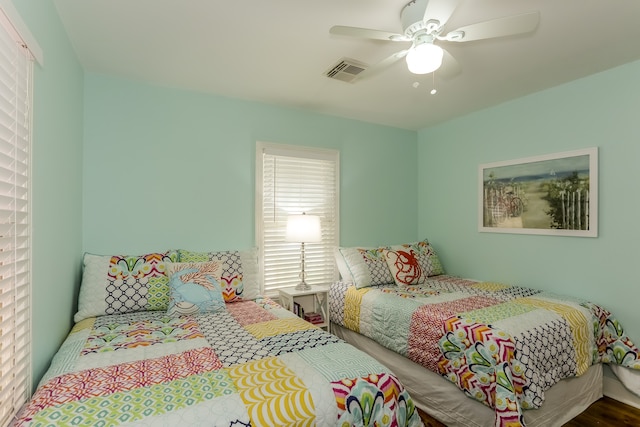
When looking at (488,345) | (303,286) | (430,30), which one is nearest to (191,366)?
(488,345)

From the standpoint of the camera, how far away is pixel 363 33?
64.7 inches

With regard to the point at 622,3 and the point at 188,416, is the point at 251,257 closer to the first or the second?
the point at 188,416

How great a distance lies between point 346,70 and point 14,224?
2.05 m

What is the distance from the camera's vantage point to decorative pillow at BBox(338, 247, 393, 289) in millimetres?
3115

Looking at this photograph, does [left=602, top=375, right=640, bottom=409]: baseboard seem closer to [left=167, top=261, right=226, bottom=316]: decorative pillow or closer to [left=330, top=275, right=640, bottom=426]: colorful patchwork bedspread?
[left=330, top=275, right=640, bottom=426]: colorful patchwork bedspread

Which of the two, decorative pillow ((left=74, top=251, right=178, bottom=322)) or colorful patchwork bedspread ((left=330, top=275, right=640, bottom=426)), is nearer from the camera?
colorful patchwork bedspread ((left=330, top=275, right=640, bottom=426))

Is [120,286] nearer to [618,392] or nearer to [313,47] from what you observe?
[313,47]

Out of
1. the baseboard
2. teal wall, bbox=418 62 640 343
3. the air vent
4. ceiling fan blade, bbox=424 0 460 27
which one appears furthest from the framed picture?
ceiling fan blade, bbox=424 0 460 27

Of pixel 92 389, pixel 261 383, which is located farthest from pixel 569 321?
pixel 92 389

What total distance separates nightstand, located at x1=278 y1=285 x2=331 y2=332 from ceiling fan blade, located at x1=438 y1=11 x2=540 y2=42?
7.32 feet

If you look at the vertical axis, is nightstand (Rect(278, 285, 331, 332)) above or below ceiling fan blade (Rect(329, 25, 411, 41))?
below

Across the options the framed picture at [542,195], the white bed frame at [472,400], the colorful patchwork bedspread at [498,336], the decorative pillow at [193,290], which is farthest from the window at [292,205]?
the framed picture at [542,195]

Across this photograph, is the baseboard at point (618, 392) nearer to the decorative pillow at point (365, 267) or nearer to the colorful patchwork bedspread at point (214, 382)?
the decorative pillow at point (365, 267)

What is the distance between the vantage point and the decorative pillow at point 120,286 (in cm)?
219
